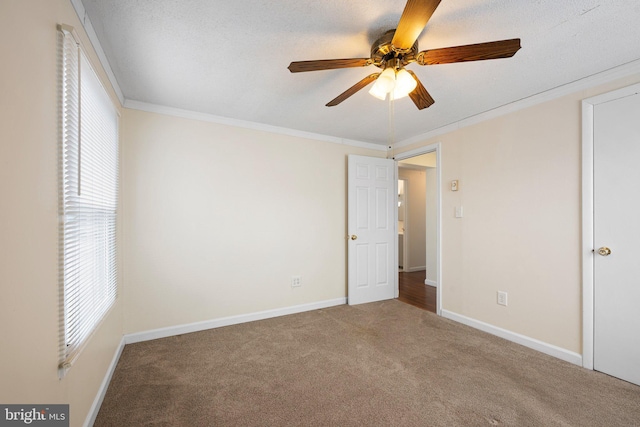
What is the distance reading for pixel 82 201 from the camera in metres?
1.59

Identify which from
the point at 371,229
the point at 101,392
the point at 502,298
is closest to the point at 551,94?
the point at 502,298

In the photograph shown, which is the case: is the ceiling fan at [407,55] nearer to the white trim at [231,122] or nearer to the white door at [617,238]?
the white door at [617,238]

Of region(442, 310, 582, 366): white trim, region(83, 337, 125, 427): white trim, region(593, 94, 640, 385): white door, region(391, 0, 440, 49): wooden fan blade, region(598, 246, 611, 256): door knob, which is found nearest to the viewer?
region(391, 0, 440, 49): wooden fan blade

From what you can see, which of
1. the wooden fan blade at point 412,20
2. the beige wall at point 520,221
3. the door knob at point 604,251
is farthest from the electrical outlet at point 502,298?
the wooden fan blade at point 412,20

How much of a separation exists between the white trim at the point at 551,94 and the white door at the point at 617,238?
19 centimetres

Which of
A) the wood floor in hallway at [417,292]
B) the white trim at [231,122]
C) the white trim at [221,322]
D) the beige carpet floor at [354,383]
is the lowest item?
the wood floor in hallway at [417,292]

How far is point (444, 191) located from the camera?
347 centimetres

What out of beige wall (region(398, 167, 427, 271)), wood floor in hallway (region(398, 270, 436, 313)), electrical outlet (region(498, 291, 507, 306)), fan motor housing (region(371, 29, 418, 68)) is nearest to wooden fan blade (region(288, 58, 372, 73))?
fan motor housing (region(371, 29, 418, 68))

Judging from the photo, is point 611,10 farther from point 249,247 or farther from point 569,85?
point 249,247

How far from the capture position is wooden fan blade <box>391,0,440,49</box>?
47.2 inches

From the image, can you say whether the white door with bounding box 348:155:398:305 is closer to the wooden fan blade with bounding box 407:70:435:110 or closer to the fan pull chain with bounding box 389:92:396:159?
the fan pull chain with bounding box 389:92:396:159

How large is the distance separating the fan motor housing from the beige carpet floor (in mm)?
2159

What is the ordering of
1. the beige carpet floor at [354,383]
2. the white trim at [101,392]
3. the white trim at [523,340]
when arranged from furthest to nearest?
the white trim at [523,340]
the beige carpet floor at [354,383]
the white trim at [101,392]

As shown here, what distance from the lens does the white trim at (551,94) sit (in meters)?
2.12
